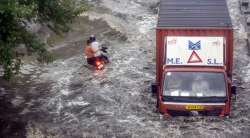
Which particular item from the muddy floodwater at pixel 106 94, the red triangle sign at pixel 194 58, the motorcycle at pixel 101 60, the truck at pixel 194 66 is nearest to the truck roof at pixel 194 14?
the truck at pixel 194 66

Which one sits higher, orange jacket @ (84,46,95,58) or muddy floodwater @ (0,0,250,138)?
orange jacket @ (84,46,95,58)

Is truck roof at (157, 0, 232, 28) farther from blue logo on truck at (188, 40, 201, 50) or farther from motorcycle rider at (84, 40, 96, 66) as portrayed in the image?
motorcycle rider at (84, 40, 96, 66)

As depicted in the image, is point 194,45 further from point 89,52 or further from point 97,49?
point 89,52

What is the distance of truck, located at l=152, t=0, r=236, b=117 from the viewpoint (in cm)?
1536

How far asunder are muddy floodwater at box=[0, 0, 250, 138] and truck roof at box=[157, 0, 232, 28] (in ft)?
7.86

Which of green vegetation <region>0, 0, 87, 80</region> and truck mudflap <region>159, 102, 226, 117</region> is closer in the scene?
green vegetation <region>0, 0, 87, 80</region>

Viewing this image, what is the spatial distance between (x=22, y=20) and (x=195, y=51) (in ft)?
16.0

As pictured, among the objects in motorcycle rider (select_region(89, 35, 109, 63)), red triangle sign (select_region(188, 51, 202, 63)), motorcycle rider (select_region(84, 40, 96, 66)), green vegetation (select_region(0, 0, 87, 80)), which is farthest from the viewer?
motorcycle rider (select_region(84, 40, 96, 66))

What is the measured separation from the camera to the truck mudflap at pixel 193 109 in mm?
15312

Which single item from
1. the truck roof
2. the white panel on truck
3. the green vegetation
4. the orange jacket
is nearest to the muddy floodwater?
the orange jacket

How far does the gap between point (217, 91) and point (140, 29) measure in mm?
9012

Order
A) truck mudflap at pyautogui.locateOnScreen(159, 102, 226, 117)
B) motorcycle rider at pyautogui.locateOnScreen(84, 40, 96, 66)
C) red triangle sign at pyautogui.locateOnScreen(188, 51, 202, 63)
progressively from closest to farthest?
truck mudflap at pyautogui.locateOnScreen(159, 102, 226, 117)
red triangle sign at pyautogui.locateOnScreen(188, 51, 202, 63)
motorcycle rider at pyautogui.locateOnScreen(84, 40, 96, 66)

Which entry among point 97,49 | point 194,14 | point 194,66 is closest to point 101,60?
point 97,49

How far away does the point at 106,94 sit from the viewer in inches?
709
